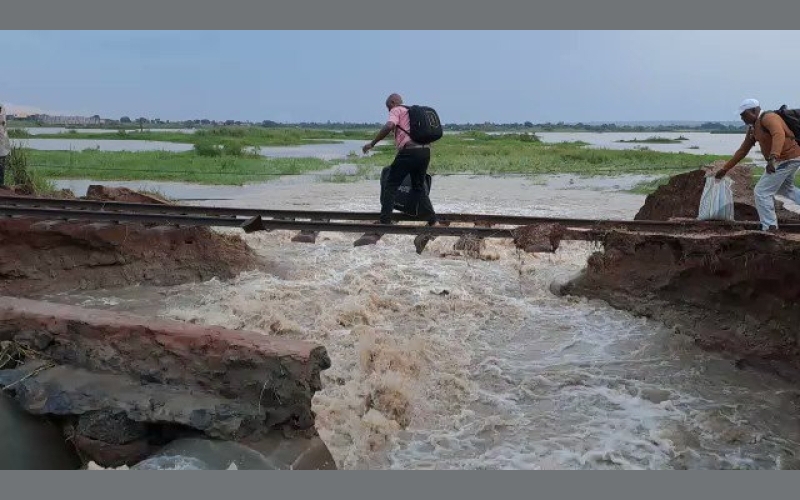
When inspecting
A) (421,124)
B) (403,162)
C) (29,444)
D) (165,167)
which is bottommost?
(29,444)

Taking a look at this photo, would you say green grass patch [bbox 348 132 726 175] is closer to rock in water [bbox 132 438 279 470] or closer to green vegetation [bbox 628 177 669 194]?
green vegetation [bbox 628 177 669 194]

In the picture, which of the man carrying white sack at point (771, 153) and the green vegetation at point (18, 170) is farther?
the green vegetation at point (18, 170)

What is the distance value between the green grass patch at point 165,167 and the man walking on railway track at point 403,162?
17538mm

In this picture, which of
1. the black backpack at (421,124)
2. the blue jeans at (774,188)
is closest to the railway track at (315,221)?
the blue jeans at (774,188)

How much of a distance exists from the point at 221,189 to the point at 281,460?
18.8 m

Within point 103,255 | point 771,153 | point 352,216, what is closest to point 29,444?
point 352,216

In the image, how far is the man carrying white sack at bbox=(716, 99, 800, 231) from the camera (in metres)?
6.29

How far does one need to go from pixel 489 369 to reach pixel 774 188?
3419mm

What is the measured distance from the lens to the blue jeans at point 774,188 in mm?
6469

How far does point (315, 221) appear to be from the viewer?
7.53 meters

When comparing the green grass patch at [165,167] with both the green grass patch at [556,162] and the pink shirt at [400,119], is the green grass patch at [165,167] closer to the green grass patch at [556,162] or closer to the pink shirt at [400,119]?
the green grass patch at [556,162]

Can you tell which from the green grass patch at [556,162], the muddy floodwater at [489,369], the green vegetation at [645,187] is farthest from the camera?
the green grass patch at [556,162]

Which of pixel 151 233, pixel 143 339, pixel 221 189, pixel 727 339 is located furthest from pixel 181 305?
pixel 221 189

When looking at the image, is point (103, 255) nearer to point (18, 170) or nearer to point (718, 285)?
point (18, 170)
